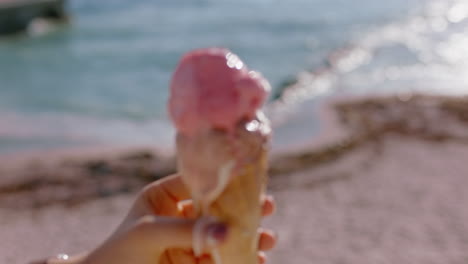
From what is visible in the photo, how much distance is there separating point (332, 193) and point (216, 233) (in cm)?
611

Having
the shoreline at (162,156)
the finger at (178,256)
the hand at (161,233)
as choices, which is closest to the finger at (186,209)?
the hand at (161,233)

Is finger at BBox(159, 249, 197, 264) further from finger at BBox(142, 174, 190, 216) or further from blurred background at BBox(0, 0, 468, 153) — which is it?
blurred background at BBox(0, 0, 468, 153)

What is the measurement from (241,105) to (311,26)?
16168 mm

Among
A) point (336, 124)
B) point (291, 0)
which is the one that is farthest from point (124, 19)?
point (336, 124)

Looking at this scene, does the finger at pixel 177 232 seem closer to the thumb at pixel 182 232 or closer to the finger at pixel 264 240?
the thumb at pixel 182 232

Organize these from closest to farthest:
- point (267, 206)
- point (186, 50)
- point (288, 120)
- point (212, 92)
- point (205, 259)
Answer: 1. point (212, 92)
2. point (205, 259)
3. point (267, 206)
4. point (288, 120)
5. point (186, 50)

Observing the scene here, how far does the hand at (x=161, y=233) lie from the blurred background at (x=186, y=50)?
7.73 meters

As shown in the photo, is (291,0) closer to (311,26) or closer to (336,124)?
(311,26)

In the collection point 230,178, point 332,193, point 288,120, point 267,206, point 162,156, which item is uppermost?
point 230,178

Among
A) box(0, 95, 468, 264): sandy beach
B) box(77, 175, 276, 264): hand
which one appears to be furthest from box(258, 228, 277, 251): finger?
box(0, 95, 468, 264): sandy beach

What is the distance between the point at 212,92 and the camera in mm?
1277

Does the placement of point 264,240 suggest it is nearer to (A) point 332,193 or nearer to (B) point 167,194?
(B) point 167,194

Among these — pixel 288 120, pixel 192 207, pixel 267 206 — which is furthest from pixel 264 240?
pixel 288 120

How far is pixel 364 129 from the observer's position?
9.40 meters
